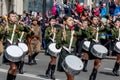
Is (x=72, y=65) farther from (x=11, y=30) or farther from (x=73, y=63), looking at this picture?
(x=11, y=30)

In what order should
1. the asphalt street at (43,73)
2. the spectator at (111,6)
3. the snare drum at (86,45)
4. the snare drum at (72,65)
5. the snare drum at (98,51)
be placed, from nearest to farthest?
the snare drum at (72,65) < the snare drum at (98,51) < the asphalt street at (43,73) < the snare drum at (86,45) < the spectator at (111,6)

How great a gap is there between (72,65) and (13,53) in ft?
6.41

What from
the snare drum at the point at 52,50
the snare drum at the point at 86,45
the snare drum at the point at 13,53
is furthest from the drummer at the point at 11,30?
the snare drum at the point at 86,45

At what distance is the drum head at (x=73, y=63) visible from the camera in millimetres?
10348

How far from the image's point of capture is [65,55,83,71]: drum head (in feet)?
33.9

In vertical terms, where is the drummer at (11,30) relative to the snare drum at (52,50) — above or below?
above

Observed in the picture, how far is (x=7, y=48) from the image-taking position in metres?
11.9

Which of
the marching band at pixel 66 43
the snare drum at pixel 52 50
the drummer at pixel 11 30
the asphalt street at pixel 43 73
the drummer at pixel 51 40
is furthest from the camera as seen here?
the asphalt street at pixel 43 73

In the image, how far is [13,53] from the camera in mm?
11797

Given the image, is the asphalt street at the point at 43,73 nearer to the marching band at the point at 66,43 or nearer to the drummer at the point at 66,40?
the marching band at the point at 66,43

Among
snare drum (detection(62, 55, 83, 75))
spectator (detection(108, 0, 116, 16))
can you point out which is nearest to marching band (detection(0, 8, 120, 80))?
snare drum (detection(62, 55, 83, 75))

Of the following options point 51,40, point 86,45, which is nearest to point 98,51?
point 51,40

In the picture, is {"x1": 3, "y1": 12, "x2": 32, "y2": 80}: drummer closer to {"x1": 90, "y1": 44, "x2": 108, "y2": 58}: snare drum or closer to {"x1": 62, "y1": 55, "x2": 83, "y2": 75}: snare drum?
{"x1": 62, "y1": 55, "x2": 83, "y2": 75}: snare drum

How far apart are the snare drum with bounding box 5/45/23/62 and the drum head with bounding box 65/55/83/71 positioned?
1522mm
